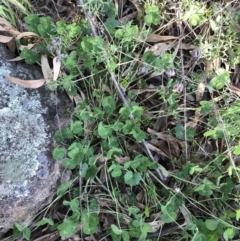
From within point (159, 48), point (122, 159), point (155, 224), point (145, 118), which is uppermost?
point (159, 48)

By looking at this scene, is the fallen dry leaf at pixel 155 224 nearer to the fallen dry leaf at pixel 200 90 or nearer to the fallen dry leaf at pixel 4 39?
the fallen dry leaf at pixel 200 90

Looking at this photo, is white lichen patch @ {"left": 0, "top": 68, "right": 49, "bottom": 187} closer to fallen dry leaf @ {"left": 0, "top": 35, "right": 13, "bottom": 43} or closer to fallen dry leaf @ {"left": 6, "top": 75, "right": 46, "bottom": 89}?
fallen dry leaf @ {"left": 6, "top": 75, "right": 46, "bottom": 89}

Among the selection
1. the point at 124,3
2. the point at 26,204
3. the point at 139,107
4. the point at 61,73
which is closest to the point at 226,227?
the point at 139,107

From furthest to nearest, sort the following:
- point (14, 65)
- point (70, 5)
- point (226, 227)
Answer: point (70, 5)
point (14, 65)
point (226, 227)

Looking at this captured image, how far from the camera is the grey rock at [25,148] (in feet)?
6.15

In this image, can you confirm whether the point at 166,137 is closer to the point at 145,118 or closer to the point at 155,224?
the point at 145,118

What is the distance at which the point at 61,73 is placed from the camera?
6.59 ft

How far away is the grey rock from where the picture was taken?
6.15ft

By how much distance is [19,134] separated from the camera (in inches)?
74.9

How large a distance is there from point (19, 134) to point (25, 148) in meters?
0.06

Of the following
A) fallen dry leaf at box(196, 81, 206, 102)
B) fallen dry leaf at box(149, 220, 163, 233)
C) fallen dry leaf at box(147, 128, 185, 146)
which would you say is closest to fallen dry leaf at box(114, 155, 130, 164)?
fallen dry leaf at box(147, 128, 185, 146)

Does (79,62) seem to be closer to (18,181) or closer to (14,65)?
(14,65)

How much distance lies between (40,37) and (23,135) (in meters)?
0.45

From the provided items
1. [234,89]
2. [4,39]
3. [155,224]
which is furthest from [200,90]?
[4,39]
